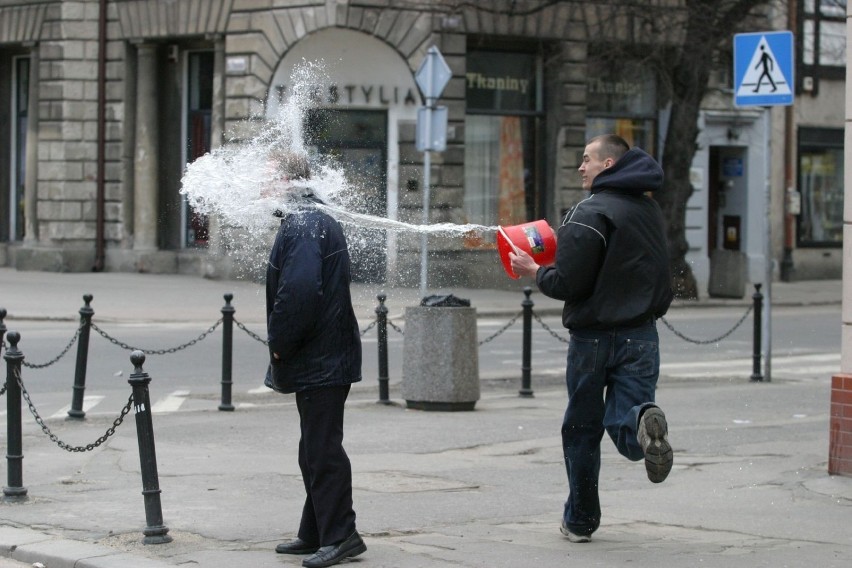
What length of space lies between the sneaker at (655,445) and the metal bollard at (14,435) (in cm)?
374

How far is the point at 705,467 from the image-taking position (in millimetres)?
9891

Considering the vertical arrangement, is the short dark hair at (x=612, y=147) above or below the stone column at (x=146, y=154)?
below

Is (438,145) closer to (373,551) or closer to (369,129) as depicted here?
(369,129)

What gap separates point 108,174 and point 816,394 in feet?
62.3

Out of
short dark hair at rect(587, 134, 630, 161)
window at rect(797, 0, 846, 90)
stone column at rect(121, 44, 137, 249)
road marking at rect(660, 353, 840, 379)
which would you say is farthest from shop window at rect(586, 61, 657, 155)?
short dark hair at rect(587, 134, 630, 161)

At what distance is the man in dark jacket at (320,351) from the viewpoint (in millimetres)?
6820

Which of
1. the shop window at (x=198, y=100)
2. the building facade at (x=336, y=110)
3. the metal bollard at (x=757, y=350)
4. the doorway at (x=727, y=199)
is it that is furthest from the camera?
the doorway at (x=727, y=199)

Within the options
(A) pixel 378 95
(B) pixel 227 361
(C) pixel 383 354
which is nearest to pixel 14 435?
(B) pixel 227 361

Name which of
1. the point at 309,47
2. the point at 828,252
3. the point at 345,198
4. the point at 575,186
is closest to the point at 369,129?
the point at 309,47

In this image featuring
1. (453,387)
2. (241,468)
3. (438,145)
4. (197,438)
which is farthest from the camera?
(438,145)

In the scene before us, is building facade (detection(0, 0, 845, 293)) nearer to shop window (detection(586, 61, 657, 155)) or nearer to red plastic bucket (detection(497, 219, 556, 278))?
shop window (detection(586, 61, 657, 155))

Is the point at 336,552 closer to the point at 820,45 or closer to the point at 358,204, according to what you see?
the point at 358,204

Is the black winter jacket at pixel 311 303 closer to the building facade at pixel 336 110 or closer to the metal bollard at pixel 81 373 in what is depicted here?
the metal bollard at pixel 81 373

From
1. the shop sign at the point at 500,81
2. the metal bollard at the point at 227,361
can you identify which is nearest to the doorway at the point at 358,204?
the metal bollard at the point at 227,361
